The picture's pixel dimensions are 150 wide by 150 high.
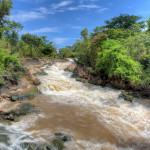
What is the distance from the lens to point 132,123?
214 inches

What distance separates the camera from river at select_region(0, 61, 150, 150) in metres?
4.06

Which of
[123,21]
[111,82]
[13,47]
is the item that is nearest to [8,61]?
[111,82]

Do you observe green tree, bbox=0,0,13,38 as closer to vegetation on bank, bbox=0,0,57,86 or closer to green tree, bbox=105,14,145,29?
vegetation on bank, bbox=0,0,57,86

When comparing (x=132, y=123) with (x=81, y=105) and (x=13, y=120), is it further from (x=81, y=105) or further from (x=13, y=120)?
(x=13, y=120)

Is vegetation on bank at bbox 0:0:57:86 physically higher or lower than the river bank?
higher

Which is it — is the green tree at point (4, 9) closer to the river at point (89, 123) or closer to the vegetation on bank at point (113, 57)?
the vegetation on bank at point (113, 57)

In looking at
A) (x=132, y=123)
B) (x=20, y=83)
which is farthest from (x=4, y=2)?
(x=132, y=123)

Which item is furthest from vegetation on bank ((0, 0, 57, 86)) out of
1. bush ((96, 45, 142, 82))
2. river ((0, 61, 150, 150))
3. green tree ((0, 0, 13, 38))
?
bush ((96, 45, 142, 82))

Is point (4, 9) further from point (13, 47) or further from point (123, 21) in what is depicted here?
point (123, 21)

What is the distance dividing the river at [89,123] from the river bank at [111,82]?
2.14ft

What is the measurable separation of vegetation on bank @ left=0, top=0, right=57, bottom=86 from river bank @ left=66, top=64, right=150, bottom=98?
19.7 feet

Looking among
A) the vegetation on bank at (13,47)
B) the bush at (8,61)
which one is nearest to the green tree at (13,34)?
the vegetation on bank at (13,47)

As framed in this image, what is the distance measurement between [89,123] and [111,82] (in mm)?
5375

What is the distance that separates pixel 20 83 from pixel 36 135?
6.20 metres
